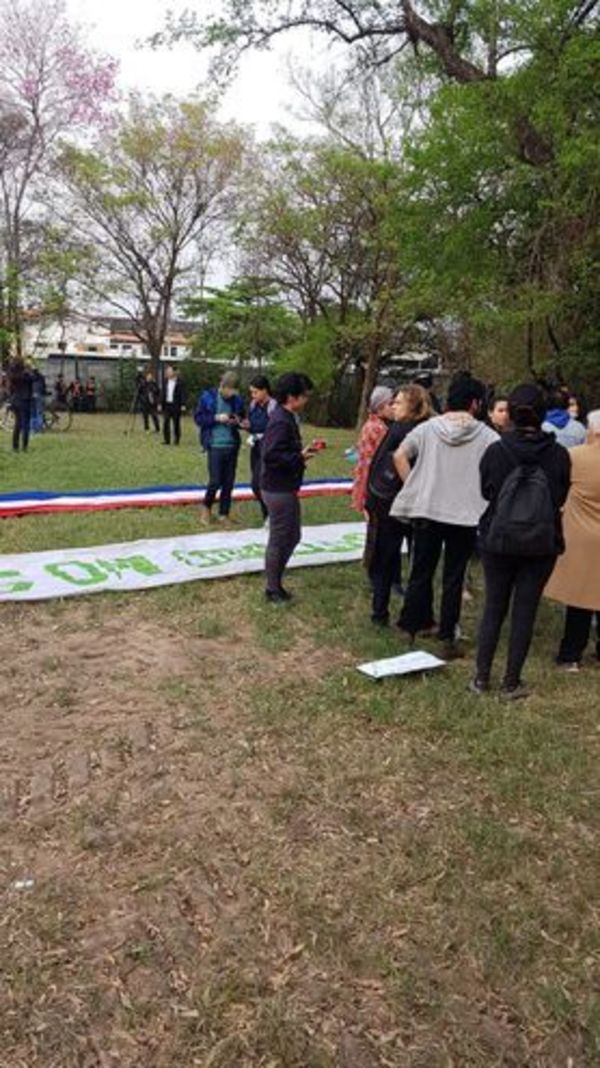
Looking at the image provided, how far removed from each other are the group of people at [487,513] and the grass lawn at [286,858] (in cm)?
30

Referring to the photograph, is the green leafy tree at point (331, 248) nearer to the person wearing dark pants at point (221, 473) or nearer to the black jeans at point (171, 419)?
the black jeans at point (171, 419)

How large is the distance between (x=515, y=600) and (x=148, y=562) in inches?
126

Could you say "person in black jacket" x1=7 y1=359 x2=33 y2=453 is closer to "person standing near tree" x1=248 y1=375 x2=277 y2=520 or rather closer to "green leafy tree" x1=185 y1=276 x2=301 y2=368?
"person standing near tree" x1=248 y1=375 x2=277 y2=520

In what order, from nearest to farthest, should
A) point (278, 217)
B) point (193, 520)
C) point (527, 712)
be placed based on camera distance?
1. point (527, 712)
2. point (193, 520)
3. point (278, 217)

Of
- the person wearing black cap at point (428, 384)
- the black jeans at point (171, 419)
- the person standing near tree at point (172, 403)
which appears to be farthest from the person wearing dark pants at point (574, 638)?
the black jeans at point (171, 419)

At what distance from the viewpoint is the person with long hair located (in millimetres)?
4645

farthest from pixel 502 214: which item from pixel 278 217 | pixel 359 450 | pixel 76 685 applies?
pixel 278 217

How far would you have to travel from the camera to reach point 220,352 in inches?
1054

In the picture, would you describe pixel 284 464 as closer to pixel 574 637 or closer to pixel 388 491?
pixel 388 491

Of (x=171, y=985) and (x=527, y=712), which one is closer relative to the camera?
(x=171, y=985)

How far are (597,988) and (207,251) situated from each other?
25.9 metres

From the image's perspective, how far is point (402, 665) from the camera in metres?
4.03

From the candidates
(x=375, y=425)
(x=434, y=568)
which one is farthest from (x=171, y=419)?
(x=434, y=568)

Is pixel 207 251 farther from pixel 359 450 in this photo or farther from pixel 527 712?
pixel 527 712
